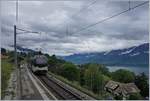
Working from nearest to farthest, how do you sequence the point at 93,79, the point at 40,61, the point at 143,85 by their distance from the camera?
the point at 40,61
the point at 93,79
the point at 143,85

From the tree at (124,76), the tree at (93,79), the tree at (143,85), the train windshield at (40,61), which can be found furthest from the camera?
the tree at (124,76)

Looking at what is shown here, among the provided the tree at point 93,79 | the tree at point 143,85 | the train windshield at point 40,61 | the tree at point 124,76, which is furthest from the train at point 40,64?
the tree at point 124,76

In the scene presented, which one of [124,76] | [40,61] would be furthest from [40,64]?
[124,76]

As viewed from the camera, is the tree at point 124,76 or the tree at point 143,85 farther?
the tree at point 124,76

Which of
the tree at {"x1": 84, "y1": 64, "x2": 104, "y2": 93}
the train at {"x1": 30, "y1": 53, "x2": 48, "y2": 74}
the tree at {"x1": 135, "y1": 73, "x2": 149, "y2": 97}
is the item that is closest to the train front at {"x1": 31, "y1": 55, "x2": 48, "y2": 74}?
the train at {"x1": 30, "y1": 53, "x2": 48, "y2": 74}

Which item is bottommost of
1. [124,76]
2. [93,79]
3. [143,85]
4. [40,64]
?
[143,85]

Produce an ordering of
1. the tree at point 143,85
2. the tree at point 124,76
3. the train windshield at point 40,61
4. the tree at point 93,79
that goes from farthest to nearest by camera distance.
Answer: the tree at point 124,76
the tree at point 93,79
the tree at point 143,85
the train windshield at point 40,61

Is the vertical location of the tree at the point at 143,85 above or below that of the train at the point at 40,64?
below

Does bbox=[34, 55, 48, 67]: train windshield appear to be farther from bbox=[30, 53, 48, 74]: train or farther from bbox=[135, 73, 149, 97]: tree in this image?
bbox=[135, 73, 149, 97]: tree

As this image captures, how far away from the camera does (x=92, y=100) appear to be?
10.1 metres

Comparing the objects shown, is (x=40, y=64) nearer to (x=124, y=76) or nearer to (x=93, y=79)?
(x=93, y=79)

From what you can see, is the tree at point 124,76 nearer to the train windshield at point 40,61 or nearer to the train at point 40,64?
the train at point 40,64

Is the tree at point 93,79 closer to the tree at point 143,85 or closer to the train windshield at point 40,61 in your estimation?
the tree at point 143,85

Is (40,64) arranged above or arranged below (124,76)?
above
